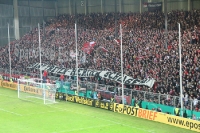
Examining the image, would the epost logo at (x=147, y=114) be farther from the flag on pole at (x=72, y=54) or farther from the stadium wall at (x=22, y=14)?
the stadium wall at (x=22, y=14)

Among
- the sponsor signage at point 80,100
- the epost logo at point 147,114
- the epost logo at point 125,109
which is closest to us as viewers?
the epost logo at point 147,114

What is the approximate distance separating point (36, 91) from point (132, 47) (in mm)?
Answer: 9811

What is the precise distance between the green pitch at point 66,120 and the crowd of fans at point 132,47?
3763mm

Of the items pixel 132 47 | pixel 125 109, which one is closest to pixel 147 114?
pixel 125 109

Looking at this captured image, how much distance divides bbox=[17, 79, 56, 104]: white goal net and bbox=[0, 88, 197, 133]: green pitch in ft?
2.94

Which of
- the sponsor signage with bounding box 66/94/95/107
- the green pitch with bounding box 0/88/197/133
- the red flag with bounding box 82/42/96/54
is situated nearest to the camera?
the green pitch with bounding box 0/88/197/133

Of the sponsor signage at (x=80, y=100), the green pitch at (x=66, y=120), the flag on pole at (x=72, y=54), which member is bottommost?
the green pitch at (x=66, y=120)

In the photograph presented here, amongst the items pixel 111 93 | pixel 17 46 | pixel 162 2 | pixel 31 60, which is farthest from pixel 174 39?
pixel 17 46

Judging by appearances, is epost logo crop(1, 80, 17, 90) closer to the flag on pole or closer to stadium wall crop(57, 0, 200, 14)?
the flag on pole

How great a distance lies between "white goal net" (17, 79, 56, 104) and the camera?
38750 millimetres

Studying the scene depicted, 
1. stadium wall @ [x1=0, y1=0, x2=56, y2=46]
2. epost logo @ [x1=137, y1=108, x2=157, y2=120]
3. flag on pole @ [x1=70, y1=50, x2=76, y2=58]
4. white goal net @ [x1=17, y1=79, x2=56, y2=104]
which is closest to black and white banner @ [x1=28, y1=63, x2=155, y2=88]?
flag on pole @ [x1=70, y1=50, x2=76, y2=58]

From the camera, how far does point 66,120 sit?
32.0 metres

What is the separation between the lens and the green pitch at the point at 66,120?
28.9 metres

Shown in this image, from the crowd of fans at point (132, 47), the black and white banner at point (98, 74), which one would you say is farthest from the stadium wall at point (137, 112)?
the black and white banner at point (98, 74)
